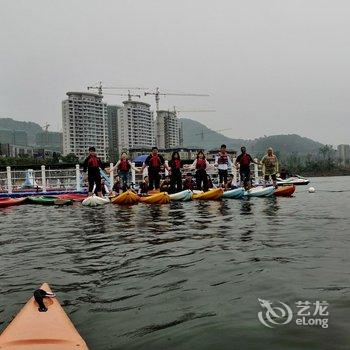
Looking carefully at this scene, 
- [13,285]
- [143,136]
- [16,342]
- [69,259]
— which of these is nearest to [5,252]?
[69,259]

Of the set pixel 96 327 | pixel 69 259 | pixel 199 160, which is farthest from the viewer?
pixel 199 160

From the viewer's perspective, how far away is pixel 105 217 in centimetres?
1112

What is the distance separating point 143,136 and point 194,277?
181042 mm

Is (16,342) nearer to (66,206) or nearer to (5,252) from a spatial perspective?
(5,252)

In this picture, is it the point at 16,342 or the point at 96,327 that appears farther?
the point at 96,327

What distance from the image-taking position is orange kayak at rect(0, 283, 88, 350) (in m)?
2.80

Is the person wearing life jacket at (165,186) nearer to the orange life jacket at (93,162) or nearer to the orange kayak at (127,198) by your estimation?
the orange kayak at (127,198)

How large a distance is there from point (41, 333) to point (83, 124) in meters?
160

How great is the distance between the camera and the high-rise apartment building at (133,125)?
177375 millimetres

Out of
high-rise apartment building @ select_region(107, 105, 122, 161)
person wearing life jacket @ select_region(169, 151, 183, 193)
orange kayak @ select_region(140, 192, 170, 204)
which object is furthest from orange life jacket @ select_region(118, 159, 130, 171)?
high-rise apartment building @ select_region(107, 105, 122, 161)

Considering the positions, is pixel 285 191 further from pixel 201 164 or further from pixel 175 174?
pixel 175 174

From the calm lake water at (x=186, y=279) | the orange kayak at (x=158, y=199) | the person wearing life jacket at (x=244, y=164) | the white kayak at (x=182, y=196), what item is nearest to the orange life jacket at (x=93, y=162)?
the orange kayak at (x=158, y=199)
